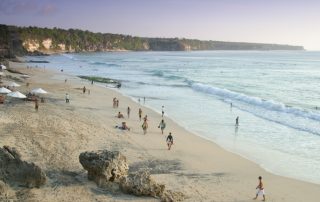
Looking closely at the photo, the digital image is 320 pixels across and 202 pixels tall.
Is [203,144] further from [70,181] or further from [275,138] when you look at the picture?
[70,181]

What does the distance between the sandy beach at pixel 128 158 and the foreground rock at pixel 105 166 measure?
1.62ft

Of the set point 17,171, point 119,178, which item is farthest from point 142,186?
point 17,171

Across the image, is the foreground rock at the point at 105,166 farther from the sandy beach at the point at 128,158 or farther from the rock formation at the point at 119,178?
the sandy beach at the point at 128,158

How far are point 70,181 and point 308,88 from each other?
53.2 m

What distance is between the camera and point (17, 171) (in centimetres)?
1380

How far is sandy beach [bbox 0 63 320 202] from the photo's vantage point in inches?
592

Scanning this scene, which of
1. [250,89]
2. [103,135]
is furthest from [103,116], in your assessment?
[250,89]

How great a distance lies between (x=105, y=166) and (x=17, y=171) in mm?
2917

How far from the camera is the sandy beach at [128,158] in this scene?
15.0 metres

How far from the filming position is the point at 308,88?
202 feet

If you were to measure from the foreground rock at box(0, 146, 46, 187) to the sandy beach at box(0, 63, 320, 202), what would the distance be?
12.6 inches

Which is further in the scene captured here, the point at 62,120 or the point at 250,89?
the point at 250,89

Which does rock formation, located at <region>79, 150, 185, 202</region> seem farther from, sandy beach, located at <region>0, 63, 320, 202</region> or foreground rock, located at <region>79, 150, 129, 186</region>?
sandy beach, located at <region>0, 63, 320, 202</region>

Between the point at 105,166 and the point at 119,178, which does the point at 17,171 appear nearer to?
the point at 105,166
